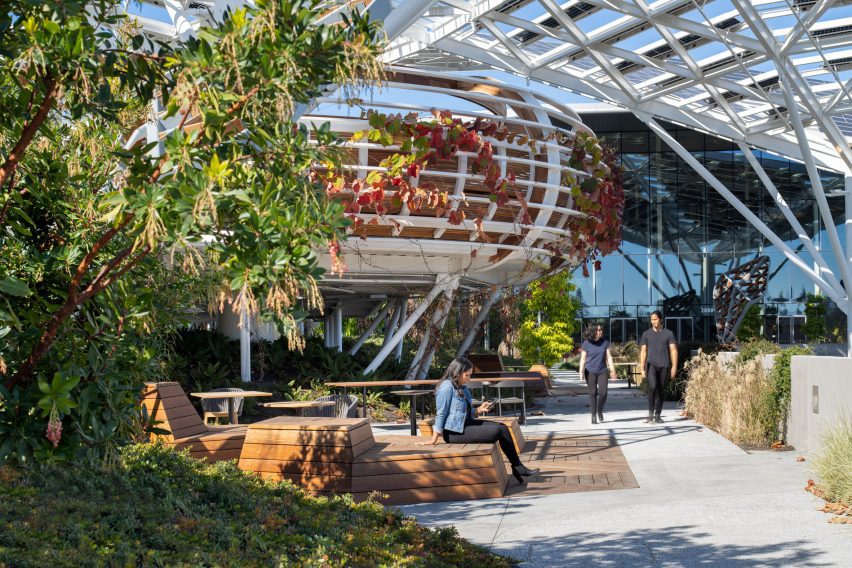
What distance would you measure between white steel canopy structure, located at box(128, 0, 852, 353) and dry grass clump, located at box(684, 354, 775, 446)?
7730 mm

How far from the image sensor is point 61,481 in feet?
21.8

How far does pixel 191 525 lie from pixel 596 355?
35.9ft

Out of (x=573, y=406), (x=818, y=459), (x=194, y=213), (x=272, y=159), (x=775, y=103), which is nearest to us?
(x=194, y=213)

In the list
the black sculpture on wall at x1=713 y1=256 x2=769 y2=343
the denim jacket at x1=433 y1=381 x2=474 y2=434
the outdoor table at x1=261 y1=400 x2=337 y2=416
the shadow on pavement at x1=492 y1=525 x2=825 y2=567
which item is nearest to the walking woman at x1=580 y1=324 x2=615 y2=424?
the outdoor table at x1=261 y1=400 x2=337 y2=416

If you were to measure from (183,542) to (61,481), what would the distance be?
1742 mm

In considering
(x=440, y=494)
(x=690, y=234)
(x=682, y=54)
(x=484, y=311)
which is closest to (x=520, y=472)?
(x=440, y=494)

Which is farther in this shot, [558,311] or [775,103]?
[558,311]

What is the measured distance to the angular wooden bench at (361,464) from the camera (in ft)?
27.3

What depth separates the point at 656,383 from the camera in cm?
1577

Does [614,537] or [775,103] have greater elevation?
[775,103]

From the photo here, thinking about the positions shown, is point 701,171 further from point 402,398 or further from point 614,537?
point 614,537

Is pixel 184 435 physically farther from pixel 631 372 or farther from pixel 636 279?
pixel 636 279

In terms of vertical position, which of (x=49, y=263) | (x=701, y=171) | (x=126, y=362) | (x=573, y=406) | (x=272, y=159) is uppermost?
(x=701, y=171)

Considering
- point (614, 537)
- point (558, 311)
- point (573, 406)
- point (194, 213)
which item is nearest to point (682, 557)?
point (614, 537)
